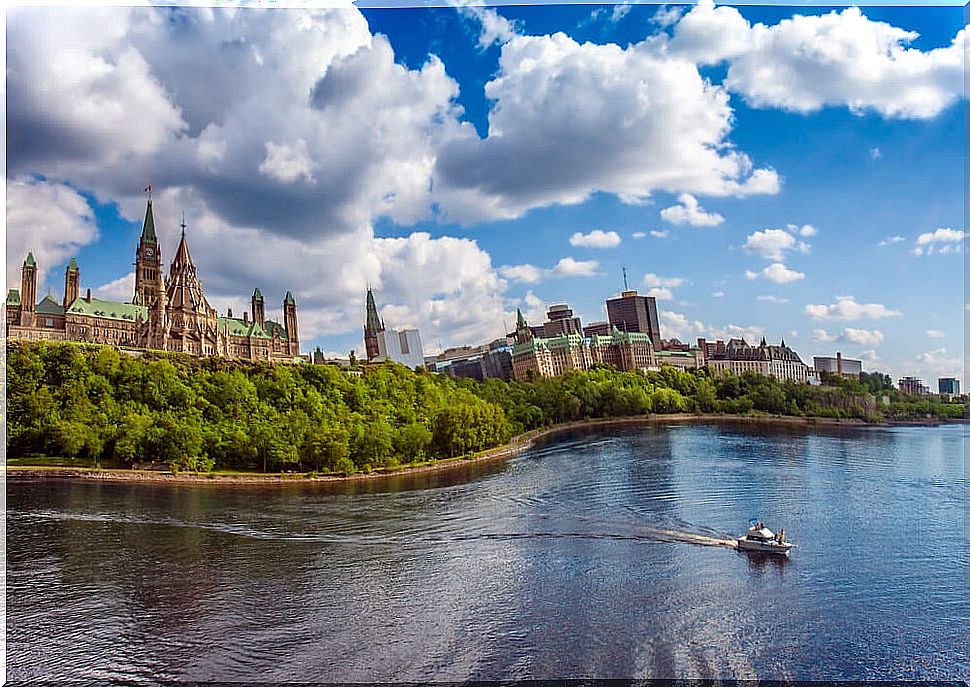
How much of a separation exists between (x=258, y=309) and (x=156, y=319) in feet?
7.42

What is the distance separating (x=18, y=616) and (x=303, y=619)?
2255 mm

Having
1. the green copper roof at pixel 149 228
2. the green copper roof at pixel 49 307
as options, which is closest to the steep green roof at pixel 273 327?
the green copper roof at pixel 149 228

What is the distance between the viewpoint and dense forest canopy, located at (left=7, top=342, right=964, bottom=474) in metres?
9.98

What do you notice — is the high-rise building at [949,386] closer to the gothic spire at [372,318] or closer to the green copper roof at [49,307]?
the gothic spire at [372,318]

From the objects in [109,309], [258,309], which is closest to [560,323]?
[258,309]

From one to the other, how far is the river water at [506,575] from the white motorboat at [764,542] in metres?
0.19

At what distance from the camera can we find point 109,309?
32.4 feet

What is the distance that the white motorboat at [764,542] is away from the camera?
7.23 meters

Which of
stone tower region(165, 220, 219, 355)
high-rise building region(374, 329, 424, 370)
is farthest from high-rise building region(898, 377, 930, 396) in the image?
stone tower region(165, 220, 219, 355)

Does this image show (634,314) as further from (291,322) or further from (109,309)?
(109,309)

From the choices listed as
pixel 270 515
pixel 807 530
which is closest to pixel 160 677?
pixel 270 515

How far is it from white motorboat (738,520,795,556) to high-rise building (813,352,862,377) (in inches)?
96.0

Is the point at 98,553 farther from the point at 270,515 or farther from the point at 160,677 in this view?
the point at 160,677

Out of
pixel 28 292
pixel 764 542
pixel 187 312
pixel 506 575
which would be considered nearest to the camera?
pixel 506 575
